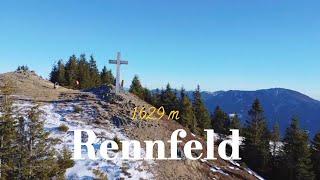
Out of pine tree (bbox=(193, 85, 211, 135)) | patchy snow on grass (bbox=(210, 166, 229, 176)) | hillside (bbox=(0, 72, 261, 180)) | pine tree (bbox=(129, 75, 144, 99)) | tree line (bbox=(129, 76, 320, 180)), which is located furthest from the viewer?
pine tree (bbox=(129, 75, 144, 99))

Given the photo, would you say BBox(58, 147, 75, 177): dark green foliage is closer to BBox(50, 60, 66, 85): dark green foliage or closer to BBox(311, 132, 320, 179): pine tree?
BBox(311, 132, 320, 179): pine tree

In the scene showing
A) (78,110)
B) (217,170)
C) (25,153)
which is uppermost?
(78,110)

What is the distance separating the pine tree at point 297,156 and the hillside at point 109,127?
1546 centimetres

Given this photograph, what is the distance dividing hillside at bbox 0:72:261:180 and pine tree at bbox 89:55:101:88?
4002 centimetres

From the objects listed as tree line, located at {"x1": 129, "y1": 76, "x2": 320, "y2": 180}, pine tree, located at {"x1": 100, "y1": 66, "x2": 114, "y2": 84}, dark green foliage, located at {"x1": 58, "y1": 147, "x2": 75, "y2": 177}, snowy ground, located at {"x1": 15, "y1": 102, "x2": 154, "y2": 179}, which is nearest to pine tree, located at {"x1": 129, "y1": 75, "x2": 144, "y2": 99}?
tree line, located at {"x1": 129, "y1": 76, "x2": 320, "y2": 180}

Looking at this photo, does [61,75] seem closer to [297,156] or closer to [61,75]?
[61,75]

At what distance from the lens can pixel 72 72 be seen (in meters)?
83.5

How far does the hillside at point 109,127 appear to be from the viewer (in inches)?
1064

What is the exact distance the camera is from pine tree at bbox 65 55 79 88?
8288 cm

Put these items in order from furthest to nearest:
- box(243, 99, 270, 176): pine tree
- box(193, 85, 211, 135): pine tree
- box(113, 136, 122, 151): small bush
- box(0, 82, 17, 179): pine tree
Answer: box(193, 85, 211, 135): pine tree < box(243, 99, 270, 176): pine tree < box(113, 136, 122, 151): small bush < box(0, 82, 17, 179): pine tree

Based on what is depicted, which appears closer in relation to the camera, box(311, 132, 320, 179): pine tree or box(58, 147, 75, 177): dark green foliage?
box(58, 147, 75, 177): dark green foliage

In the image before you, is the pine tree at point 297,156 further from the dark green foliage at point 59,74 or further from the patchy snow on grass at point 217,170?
the dark green foliage at point 59,74

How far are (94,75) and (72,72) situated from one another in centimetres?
931

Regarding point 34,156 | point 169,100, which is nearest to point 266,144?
point 169,100
